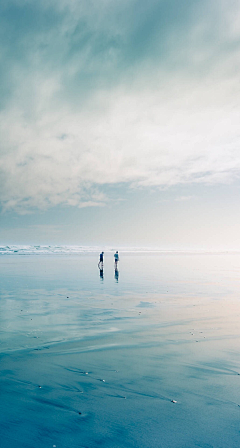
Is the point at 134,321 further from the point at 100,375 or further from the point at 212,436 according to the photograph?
the point at 212,436

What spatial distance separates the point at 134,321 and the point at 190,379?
15.0ft

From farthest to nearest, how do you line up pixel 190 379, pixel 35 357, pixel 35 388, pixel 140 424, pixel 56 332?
pixel 56 332, pixel 35 357, pixel 190 379, pixel 35 388, pixel 140 424

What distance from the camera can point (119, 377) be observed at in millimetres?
5812

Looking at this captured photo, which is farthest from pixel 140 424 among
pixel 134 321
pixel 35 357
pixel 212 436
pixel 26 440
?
pixel 134 321

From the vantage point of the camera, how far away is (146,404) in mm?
4820

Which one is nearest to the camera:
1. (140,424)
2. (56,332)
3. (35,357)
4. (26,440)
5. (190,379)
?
(26,440)

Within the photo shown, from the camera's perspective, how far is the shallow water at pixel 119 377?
160 inches

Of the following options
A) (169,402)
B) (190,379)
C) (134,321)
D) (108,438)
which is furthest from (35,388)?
(134,321)

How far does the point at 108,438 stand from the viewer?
395cm

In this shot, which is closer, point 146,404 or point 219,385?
point 146,404

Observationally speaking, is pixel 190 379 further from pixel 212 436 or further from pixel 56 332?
pixel 56 332

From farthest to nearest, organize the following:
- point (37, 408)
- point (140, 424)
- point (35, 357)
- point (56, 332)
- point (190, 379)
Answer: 1. point (56, 332)
2. point (35, 357)
3. point (190, 379)
4. point (37, 408)
5. point (140, 424)

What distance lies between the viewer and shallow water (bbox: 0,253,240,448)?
13.3 feet

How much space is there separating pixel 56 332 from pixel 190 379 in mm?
4518
